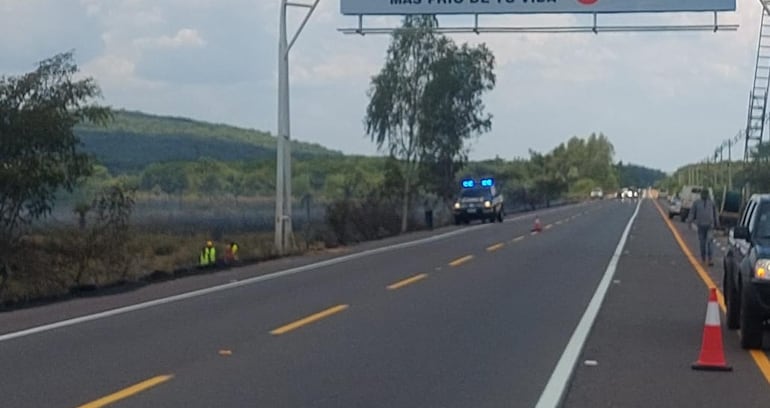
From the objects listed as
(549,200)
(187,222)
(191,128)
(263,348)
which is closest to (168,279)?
(263,348)

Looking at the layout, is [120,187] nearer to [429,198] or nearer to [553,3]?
[553,3]

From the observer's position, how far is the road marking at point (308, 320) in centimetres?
1791

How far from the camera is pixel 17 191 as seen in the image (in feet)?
85.4

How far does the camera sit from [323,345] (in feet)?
53.2

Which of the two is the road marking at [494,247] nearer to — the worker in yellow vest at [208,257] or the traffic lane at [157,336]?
the worker in yellow vest at [208,257]

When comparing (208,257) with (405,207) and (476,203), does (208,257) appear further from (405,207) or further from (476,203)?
(476,203)

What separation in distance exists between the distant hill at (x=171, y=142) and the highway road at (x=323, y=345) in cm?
5891

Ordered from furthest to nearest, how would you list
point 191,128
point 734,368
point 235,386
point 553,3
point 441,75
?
point 191,128 → point 441,75 → point 553,3 → point 734,368 → point 235,386

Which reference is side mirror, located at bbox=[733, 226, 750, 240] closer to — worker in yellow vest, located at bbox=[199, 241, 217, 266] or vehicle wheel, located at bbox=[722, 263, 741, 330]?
vehicle wheel, located at bbox=[722, 263, 741, 330]

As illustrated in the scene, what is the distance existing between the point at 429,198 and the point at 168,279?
133 feet

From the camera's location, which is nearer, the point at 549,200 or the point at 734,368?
the point at 734,368

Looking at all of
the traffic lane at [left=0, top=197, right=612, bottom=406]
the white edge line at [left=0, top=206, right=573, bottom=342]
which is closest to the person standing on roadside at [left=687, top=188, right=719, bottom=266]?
the traffic lane at [left=0, top=197, right=612, bottom=406]

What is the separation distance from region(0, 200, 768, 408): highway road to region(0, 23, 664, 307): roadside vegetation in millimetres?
3378

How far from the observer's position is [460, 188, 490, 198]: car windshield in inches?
2746
